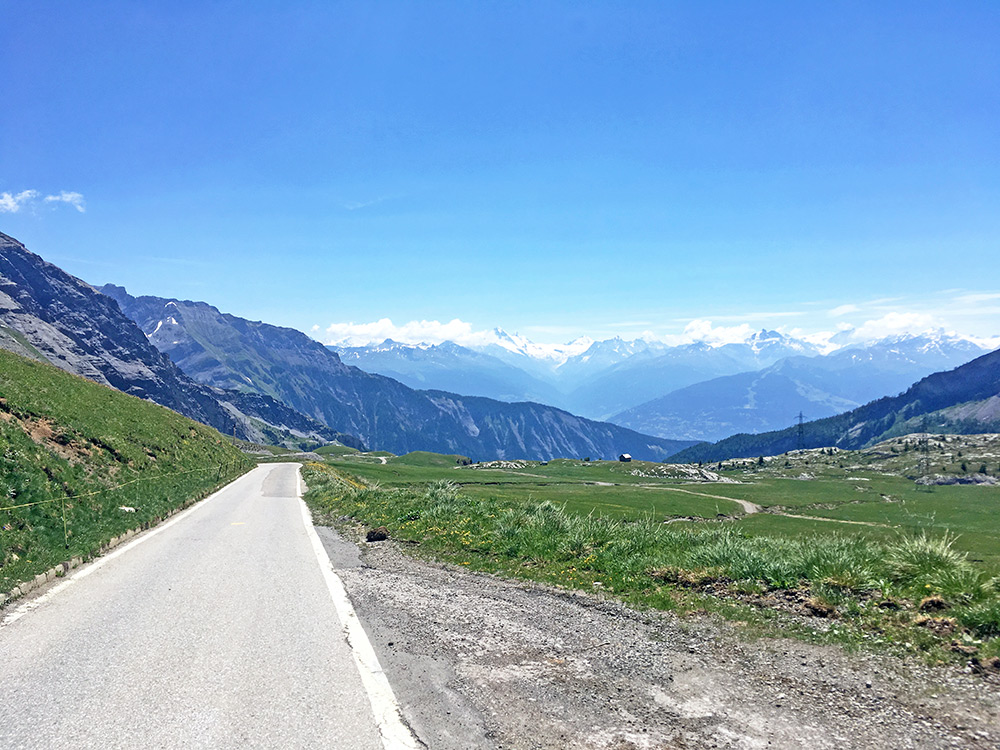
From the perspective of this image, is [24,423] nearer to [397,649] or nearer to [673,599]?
[397,649]

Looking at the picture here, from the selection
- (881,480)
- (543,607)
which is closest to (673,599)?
(543,607)

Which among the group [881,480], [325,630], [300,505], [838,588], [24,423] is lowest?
[881,480]

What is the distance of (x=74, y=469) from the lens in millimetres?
23531

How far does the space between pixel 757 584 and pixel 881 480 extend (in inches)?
7200

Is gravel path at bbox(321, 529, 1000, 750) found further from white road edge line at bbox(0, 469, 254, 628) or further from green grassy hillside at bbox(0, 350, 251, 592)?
green grassy hillside at bbox(0, 350, 251, 592)

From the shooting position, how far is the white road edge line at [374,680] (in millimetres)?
5855

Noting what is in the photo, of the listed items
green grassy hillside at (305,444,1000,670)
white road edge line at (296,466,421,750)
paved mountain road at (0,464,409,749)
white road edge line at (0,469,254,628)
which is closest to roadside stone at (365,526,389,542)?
green grassy hillside at (305,444,1000,670)

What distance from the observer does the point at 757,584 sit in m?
10.4

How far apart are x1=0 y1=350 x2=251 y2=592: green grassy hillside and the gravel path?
31.9 feet

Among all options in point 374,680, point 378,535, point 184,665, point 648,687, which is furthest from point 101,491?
point 648,687

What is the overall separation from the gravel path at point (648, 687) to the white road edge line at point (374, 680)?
14 centimetres

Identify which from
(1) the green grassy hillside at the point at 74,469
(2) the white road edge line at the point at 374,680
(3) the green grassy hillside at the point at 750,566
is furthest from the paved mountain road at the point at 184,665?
(3) the green grassy hillside at the point at 750,566

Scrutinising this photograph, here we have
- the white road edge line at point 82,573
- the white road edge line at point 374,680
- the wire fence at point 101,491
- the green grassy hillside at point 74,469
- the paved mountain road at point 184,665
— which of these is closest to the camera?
the white road edge line at point 374,680

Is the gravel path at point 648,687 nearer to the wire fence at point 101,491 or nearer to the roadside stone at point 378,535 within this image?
the roadside stone at point 378,535
